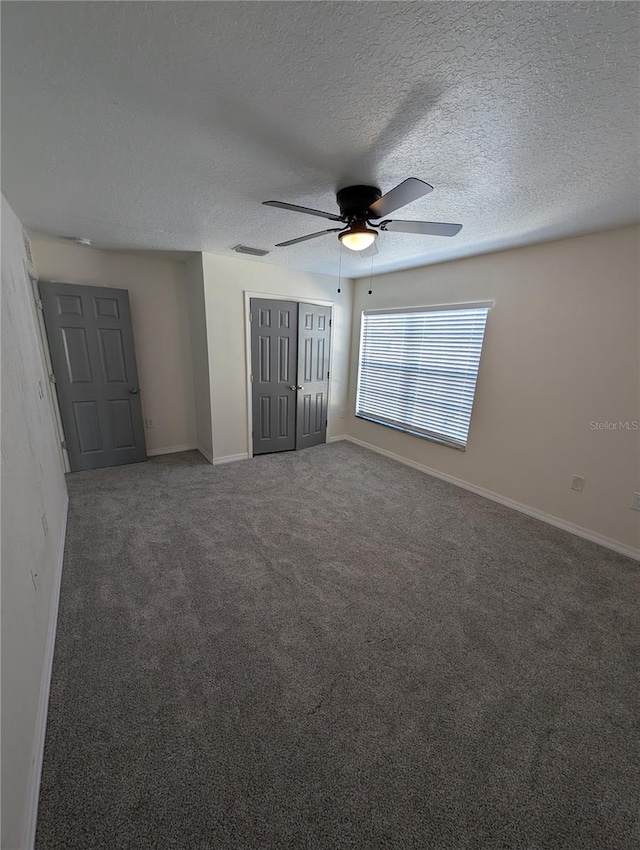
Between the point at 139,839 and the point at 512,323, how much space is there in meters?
3.81

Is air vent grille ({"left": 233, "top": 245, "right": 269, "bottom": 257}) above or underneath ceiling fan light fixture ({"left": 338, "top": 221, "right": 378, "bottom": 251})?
above

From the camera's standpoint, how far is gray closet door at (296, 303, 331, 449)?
4.22 metres

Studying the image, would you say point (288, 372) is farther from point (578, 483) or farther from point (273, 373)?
point (578, 483)

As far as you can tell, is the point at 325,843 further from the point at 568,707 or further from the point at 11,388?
the point at 11,388

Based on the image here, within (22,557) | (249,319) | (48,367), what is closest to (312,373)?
(249,319)

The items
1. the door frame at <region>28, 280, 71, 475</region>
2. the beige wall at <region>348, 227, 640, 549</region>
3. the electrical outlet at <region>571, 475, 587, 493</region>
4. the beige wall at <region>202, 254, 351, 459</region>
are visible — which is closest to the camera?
the beige wall at <region>348, 227, 640, 549</region>

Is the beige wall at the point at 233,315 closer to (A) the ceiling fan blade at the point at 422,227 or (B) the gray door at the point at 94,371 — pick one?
(B) the gray door at the point at 94,371

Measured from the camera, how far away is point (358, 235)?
1.85 meters

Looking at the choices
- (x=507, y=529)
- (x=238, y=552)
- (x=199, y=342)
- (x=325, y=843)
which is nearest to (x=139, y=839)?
(x=325, y=843)

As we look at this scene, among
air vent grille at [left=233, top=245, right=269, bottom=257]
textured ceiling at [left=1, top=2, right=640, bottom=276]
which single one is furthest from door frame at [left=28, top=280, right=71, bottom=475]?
air vent grille at [left=233, top=245, right=269, bottom=257]

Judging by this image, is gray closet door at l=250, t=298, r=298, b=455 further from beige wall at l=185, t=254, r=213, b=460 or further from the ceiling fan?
the ceiling fan

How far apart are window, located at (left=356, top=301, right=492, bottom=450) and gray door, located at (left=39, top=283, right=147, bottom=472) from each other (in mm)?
3050

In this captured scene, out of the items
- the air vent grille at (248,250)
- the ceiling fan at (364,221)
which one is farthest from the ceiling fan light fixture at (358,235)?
the air vent grille at (248,250)

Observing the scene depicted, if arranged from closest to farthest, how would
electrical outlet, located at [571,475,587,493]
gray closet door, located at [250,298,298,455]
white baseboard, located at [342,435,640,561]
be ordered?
white baseboard, located at [342,435,640,561] → electrical outlet, located at [571,475,587,493] → gray closet door, located at [250,298,298,455]
